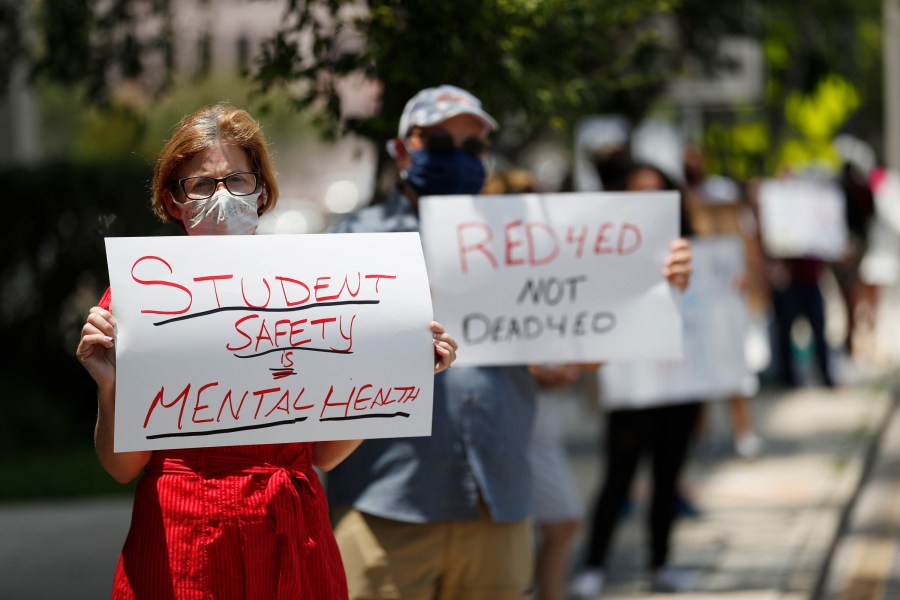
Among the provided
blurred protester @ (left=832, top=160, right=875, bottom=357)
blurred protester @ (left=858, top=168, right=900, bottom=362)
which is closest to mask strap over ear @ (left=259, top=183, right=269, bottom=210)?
blurred protester @ (left=832, top=160, right=875, bottom=357)

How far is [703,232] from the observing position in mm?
Result: 8234

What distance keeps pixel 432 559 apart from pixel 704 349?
398 centimetres

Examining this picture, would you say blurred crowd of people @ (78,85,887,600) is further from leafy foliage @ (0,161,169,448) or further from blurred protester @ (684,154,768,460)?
leafy foliage @ (0,161,169,448)

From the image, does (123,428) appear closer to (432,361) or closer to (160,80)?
(432,361)

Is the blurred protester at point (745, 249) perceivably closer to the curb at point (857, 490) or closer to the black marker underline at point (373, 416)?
the curb at point (857, 490)

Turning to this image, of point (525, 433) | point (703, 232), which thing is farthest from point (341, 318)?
point (703, 232)

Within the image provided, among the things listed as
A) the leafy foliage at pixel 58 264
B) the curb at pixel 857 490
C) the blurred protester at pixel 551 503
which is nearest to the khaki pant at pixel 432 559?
the blurred protester at pixel 551 503

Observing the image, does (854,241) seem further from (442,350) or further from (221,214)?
(221,214)

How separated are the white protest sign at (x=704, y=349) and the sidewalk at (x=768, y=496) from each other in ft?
2.34

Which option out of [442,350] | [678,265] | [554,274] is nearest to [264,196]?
[442,350]

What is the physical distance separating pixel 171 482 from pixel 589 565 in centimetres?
377

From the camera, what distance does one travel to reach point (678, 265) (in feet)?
14.6

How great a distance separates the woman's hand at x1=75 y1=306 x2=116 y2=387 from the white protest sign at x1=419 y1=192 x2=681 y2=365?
1.39 meters

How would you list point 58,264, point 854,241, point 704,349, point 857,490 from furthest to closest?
point 854,241, point 58,264, point 857,490, point 704,349
